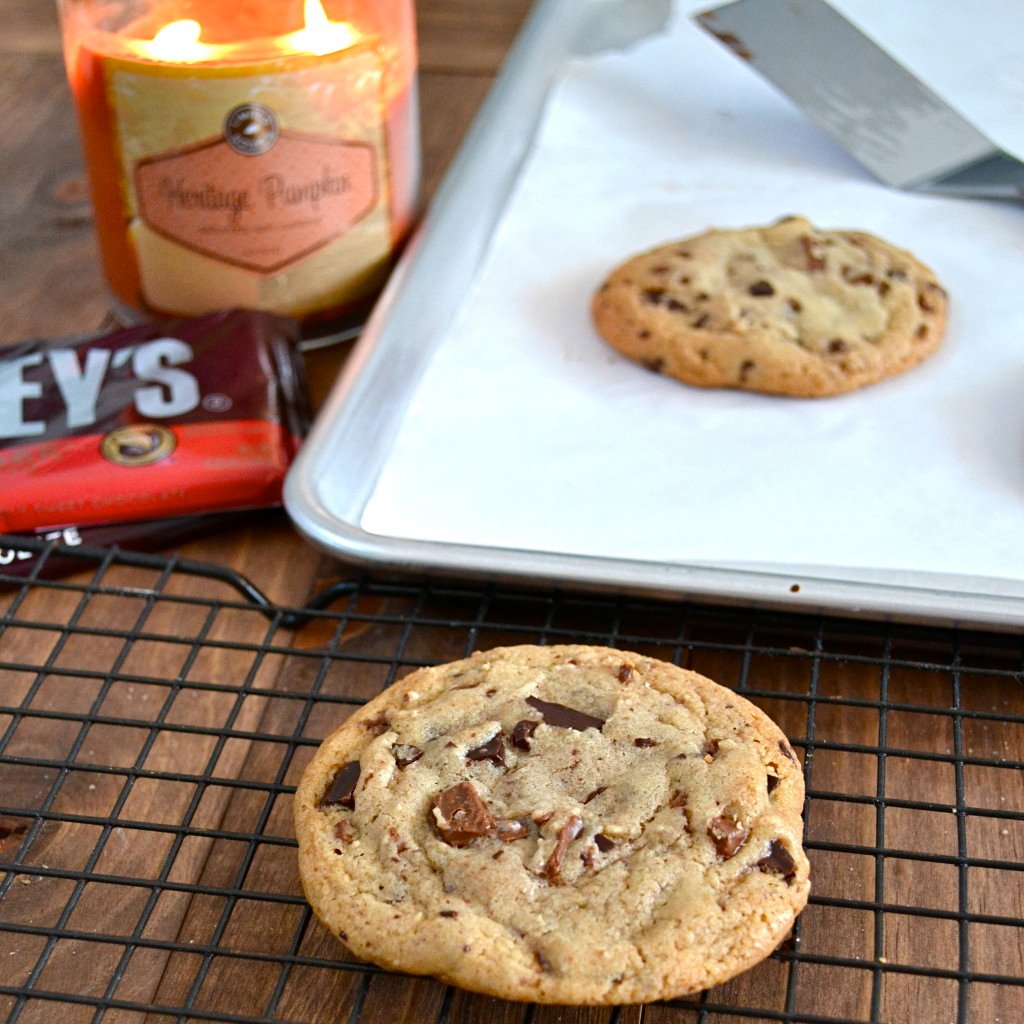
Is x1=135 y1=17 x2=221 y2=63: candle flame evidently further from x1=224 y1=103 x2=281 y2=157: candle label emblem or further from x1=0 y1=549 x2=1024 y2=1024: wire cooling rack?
x1=0 y1=549 x2=1024 y2=1024: wire cooling rack

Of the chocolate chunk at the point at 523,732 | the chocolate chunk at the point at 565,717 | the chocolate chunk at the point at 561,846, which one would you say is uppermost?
the chocolate chunk at the point at 561,846

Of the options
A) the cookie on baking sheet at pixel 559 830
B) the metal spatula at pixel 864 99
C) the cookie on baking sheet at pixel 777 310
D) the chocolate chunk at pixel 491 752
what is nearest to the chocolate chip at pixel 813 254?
the cookie on baking sheet at pixel 777 310

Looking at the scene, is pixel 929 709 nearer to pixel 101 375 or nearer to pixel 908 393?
pixel 908 393

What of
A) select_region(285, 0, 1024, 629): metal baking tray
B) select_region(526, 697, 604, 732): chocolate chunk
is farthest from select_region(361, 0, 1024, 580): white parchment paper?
select_region(526, 697, 604, 732): chocolate chunk

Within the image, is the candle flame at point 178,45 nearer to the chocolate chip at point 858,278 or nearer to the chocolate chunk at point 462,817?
the chocolate chip at point 858,278

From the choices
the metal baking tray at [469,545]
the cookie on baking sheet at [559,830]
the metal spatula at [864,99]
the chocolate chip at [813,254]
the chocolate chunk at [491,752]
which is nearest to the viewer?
the cookie on baking sheet at [559,830]

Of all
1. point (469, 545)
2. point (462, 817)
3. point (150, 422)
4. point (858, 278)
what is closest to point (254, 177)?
point (150, 422)

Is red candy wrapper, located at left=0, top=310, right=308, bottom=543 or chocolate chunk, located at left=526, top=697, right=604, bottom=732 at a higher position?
chocolate chunk, located at left=526, top=697, right=604, bottom=732
